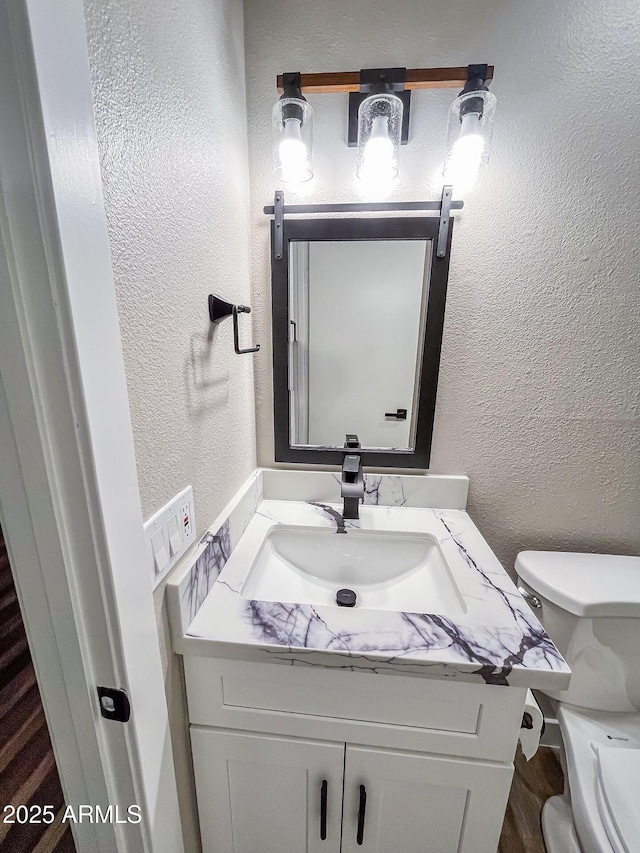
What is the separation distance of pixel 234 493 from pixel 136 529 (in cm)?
44

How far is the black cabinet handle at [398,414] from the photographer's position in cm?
105

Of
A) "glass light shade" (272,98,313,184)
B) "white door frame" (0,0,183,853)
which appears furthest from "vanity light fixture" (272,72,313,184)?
"white door frame" (0,0,183,853)

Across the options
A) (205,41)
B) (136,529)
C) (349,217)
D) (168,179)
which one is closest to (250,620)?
(136,529)

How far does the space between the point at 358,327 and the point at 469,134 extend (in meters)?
0.49

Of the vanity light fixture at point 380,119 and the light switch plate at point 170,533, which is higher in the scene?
the vanity light fixture at point 380,119

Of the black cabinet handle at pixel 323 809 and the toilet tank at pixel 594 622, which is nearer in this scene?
the black cabinet handle at pixel 323 809

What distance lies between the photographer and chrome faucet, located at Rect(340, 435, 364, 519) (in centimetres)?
92

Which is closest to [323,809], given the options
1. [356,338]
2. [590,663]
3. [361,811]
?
[361,811]

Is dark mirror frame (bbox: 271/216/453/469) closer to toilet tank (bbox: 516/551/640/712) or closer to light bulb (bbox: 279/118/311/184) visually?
light bulb (bbox: 279/118/311/184)

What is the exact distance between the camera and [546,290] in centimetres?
92

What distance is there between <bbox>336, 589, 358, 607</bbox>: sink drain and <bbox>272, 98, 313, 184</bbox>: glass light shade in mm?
1024

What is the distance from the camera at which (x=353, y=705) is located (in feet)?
2.11

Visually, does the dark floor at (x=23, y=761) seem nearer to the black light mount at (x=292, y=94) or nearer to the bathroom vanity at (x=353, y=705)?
the bathroom vanity at (x=353, y=705)

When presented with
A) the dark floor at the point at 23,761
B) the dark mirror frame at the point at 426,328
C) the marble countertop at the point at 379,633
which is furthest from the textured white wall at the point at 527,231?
the dark floor at the point at 23,761
